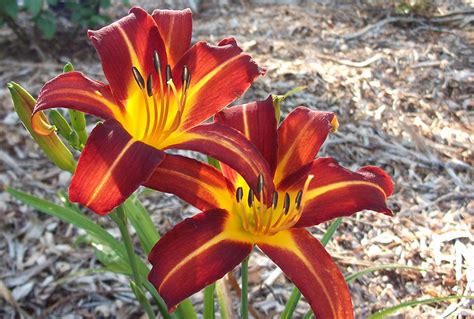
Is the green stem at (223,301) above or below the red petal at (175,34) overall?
below

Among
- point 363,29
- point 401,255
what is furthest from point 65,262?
point 363,29

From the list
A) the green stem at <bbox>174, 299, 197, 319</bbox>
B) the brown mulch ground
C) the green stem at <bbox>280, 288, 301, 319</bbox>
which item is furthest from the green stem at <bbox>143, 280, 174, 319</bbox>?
the brown mulch ground

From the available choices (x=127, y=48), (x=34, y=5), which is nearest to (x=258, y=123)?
(x=127, y=48)

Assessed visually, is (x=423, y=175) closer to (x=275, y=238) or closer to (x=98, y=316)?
(x=98, y=316)

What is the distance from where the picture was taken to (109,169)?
3.10 feet

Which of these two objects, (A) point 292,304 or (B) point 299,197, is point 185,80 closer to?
(B) point 299,197

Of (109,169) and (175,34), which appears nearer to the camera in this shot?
(109,169)

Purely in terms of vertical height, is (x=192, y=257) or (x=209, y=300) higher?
(x=192, y=257)

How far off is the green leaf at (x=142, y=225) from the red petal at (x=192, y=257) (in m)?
0.60

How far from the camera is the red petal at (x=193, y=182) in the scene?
1065 mm

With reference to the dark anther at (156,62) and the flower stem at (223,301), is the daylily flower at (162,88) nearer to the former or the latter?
the dark anther at (156,62)

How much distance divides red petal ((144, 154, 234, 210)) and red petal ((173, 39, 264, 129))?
0.10 metres

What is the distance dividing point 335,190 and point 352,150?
1.89 meters

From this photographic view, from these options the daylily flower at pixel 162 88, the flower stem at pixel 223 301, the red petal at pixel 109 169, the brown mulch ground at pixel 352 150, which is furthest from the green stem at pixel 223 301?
the red petal at pixel 109 169
